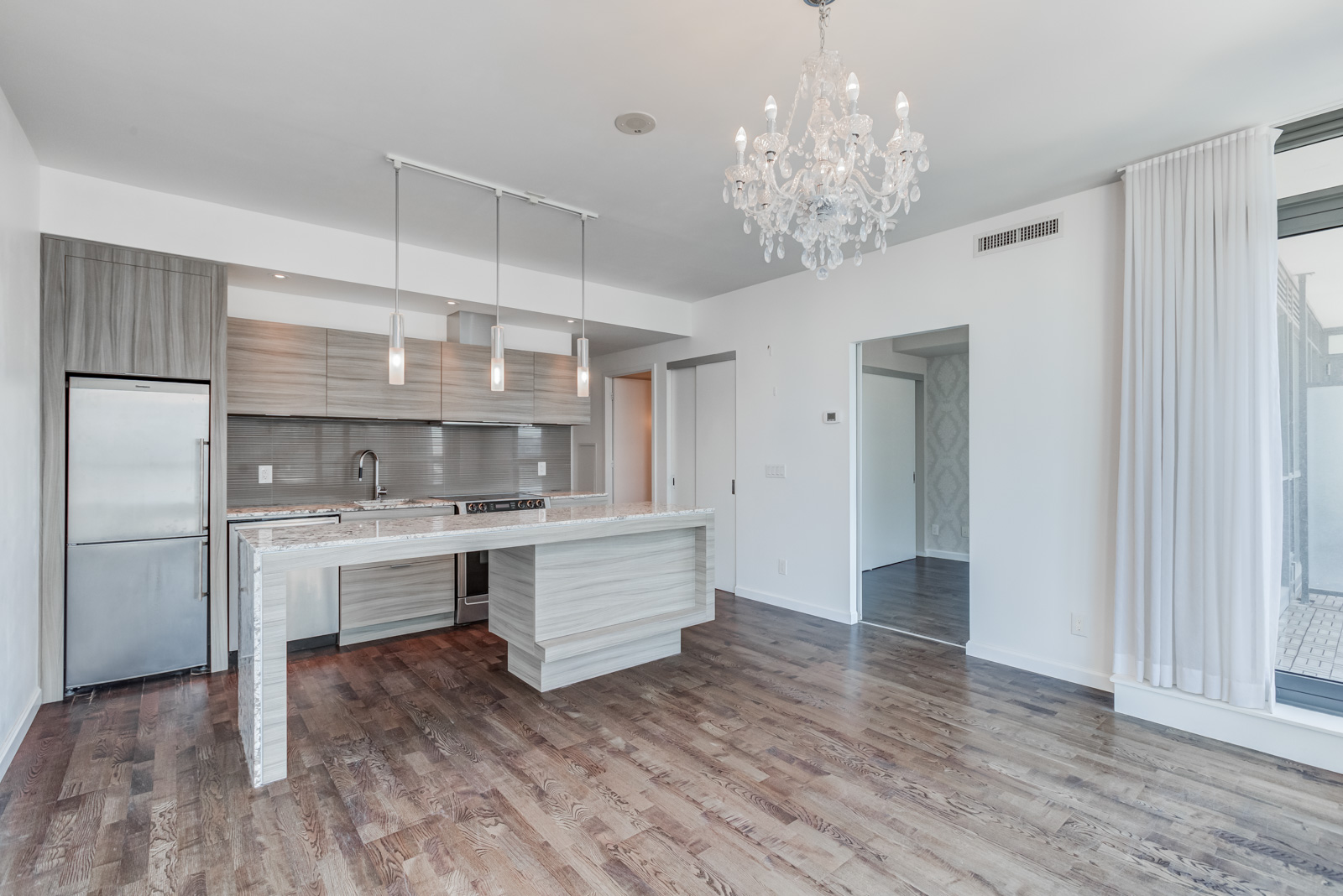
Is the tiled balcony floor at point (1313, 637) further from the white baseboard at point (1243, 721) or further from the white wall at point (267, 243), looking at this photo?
the white wall at point (267, 243)

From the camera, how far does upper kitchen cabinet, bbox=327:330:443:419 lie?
14.3 ft

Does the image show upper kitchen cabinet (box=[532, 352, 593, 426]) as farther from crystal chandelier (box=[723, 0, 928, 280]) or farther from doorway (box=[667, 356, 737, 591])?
crystal chandelier (box=[723, 0, 928, 280])

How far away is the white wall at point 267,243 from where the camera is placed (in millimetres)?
3229

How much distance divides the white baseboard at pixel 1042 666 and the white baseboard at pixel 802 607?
90cm

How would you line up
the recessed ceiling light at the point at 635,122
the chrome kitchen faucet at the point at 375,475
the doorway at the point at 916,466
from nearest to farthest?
the recessed ceiling light at the point at 635,122 < the chrome kitchen faucet at the point at 375,475 < the doorway at the point at 916,466

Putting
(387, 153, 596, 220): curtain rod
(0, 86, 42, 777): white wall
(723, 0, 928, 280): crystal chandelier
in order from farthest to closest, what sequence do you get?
Answer: (387, 153, 596, 220): curtain rod < (0, 86, 42, 777): white wall < (723, 0, 928, 280): crystal chandelier

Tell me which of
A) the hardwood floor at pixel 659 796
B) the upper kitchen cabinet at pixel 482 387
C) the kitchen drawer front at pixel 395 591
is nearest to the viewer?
the hardwood floor at pixel 659 796

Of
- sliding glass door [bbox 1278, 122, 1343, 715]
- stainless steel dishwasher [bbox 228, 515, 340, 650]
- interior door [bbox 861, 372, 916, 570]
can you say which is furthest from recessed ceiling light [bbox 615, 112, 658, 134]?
interior door [bbox 861, 372, 916, 570]

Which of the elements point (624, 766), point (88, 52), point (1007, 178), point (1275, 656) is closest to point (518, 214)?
point (88, 52)

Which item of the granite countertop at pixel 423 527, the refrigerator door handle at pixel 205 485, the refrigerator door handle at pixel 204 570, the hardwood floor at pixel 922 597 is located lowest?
the hardwood floor at pixel 922 597

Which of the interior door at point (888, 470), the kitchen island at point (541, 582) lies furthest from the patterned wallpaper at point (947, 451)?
the kitchen island at point (541, 582)

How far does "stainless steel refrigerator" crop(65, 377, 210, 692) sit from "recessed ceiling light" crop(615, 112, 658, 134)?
2869 mm

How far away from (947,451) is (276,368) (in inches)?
260

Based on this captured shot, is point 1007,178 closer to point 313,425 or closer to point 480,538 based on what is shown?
point 480,538
